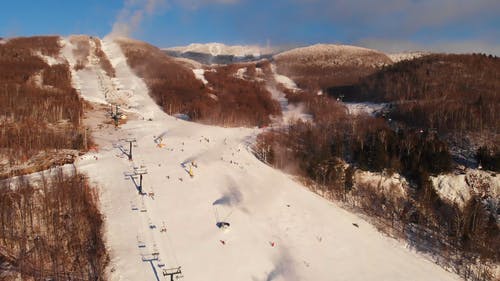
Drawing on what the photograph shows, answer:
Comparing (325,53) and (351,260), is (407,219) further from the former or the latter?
(325,53)

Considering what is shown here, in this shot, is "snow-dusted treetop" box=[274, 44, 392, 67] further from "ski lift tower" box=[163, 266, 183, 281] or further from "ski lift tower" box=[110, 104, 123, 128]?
"ski lift tower" box=[163, 266, 183, 281]

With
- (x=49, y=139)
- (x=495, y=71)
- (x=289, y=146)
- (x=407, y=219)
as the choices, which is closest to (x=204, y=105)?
(x=289, y=146)

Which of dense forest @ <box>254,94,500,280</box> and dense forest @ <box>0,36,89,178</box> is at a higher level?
dense forest @ <box>0,36,89,178</box>

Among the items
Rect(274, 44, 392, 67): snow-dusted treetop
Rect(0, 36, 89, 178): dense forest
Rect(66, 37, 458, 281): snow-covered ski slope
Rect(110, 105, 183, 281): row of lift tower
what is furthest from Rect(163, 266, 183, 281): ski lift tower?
Rect(274, 44, 392, 67): snow-dusted treetop

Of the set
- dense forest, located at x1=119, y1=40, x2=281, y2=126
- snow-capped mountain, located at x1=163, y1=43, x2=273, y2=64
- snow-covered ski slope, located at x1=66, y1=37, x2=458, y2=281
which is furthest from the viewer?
snow-capped mountain, located at x1=163, y1=43, x2=273, y2=64

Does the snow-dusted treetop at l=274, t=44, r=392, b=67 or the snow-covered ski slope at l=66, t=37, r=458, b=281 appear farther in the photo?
the snow-dusted treetop at l=274, t=44, r=392, b=67

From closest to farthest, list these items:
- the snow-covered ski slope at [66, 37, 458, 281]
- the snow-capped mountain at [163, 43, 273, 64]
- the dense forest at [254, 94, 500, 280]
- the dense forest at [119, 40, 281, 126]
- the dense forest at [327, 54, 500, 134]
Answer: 1. the snow-covered ski slope at [66, 37, 458, 281]
2. the dense forest at [254, 94, 500, 280]
3. the dense forest at [327, 54, 500, 134]
4. the dense forest at [119, 40, 281, 126]
5. the snow-capped mountain at [163, 43, 273, 64]

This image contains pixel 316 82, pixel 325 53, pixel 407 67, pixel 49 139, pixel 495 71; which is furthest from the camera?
pixel 325 53
